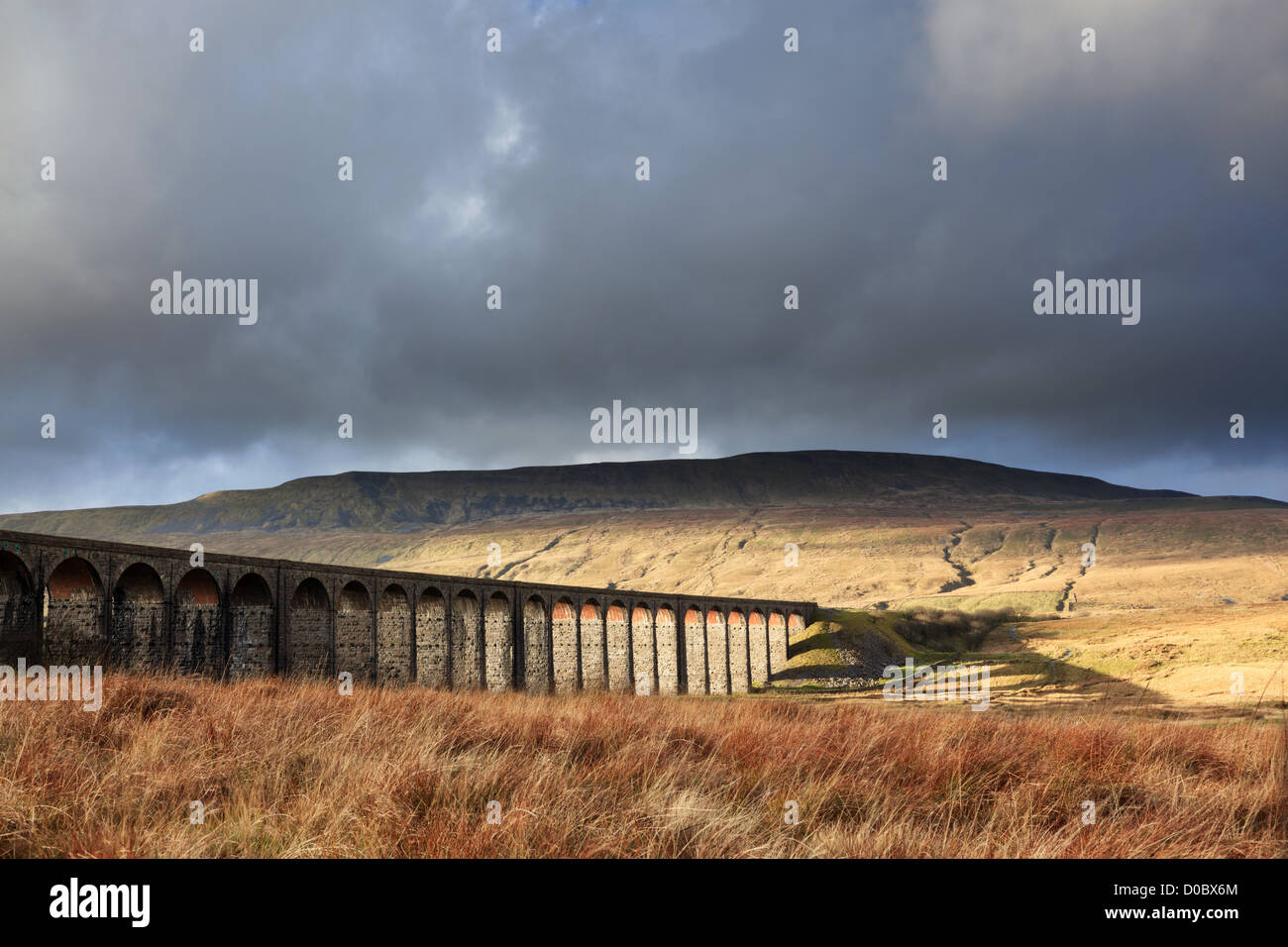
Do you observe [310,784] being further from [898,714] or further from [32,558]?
[32,558]

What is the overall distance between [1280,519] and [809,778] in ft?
652

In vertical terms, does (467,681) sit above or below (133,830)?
below

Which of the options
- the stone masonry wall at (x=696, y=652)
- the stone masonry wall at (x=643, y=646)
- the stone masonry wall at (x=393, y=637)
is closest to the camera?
the stone masonry wall at (x=393, y=637)

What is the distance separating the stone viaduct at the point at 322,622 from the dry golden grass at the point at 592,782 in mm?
3473

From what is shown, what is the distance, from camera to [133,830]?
14.0 feet

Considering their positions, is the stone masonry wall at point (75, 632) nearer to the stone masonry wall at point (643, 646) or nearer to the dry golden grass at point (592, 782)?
the dry golden grass at point (592, 782)

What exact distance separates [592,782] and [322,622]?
24.2 m

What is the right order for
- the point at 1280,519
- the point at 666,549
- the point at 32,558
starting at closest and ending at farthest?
the point at 32,558 → the point at 1280,519 → the point at 666,549

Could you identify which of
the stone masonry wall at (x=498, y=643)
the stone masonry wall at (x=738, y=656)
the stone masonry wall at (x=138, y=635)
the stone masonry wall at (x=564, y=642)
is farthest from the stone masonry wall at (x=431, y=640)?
the stone masonry wall at (x=738, y=656)

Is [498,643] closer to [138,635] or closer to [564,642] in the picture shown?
[564,642]

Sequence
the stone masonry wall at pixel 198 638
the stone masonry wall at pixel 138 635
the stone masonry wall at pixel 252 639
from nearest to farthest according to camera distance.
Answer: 1. the stone masonry wall at pixel 138 635
2. the stone masonry wall at pixel 198 638
3. the stone masonry wall at pixel 252 639

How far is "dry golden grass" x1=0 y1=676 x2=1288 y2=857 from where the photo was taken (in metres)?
4.39

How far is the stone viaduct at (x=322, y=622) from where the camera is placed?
758 inches
